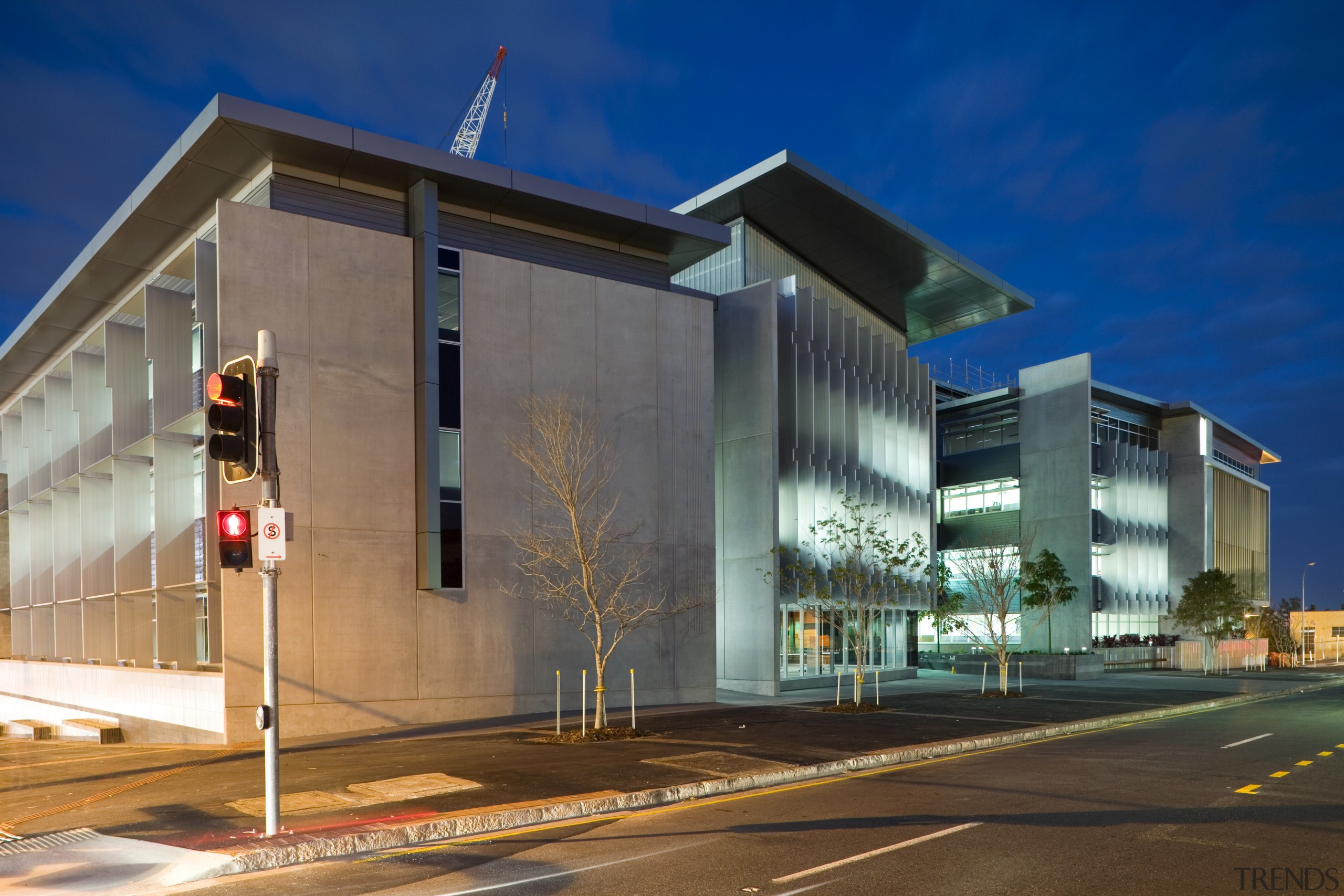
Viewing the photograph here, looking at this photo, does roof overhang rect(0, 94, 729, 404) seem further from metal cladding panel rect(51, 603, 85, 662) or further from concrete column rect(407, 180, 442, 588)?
metal cladding panel rect(51, 603, 85, 662)

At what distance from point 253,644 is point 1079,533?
44.1m

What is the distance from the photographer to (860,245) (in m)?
37.6

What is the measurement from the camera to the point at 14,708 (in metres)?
35.4

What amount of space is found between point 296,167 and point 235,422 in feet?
46.3

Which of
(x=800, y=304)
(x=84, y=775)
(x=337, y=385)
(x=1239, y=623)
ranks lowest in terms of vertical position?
(x=1239, y=623)

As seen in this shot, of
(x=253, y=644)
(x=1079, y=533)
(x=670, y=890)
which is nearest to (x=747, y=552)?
(x=253, y=644)

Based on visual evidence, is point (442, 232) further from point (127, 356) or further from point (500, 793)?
point (500, 793)

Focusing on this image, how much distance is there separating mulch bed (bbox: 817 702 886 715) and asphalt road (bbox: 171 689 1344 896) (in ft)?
27.9

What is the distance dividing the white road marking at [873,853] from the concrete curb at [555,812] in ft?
11.9

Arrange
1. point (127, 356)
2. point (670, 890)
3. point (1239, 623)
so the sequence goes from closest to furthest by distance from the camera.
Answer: point (670, 890) < point (127, 356) < point (1239, 623)

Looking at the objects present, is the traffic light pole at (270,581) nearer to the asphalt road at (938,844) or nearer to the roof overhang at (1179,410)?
the asphalt road at (938,844)

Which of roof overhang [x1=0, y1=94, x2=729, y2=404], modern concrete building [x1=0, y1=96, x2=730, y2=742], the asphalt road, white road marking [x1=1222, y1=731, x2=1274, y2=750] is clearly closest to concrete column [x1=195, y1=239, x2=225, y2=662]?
modern concrete building [x1=0, y1=96, x2=730, y2=742]

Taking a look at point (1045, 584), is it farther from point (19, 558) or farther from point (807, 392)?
point (19, 558)

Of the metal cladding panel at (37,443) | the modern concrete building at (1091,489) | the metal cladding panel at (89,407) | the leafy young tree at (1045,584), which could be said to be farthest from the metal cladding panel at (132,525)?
the modern concrete building at (1091,489)
